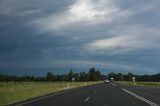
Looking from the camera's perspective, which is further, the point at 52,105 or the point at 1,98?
the point at 1,98

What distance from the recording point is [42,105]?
21.9 meters

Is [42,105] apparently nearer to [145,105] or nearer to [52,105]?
[52,105]

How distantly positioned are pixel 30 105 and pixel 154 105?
7.21m

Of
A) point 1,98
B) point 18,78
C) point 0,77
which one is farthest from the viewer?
point 18,78

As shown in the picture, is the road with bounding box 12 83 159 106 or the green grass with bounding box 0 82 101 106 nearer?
the road with bounding box 12 83 159 106

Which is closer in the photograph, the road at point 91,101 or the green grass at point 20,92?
the road at point 91,101

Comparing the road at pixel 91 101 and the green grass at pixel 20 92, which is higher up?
the green grass at pixel 20 92

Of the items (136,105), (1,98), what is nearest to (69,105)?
(136,105)

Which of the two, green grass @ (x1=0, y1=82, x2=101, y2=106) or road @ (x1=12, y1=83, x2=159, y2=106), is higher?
green grass @ (x1=0, y1=82, x2=101, y2=106)

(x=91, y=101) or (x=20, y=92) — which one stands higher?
(x=20, y=92)

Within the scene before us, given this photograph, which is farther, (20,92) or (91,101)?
(20,92)

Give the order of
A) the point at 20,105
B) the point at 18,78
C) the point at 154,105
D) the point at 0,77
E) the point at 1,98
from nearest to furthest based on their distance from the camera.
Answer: the point at 154,105, the point at 20,105, the point at 1,98, the point at 0,77, the point at 18,78

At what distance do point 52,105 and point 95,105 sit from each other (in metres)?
2.52

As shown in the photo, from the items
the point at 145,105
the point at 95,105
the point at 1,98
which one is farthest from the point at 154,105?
the point at 1,98
